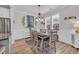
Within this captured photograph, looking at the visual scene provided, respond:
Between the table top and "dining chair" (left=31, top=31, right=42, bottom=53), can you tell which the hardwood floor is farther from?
the table top

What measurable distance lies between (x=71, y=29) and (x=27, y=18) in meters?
0.86

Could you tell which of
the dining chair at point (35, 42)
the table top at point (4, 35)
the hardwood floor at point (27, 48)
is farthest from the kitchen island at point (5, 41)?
the dining chair at point (35, 42)

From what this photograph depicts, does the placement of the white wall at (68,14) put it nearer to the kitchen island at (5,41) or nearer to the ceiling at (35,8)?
the ceiling at (35,8)

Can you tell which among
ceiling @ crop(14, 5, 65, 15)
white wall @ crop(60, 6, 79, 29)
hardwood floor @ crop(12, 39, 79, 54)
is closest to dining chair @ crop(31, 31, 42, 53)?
hardwood floor @ crop(12, 39, 79, 54)

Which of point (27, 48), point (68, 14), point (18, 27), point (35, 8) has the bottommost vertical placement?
point (27, 48)

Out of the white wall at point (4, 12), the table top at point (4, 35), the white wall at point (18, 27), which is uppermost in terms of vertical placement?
the white wall at point (4, 12)

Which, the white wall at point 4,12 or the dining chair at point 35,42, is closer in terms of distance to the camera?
the white wall at point 4,12

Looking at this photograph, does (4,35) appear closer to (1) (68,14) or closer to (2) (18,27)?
(2) (18,27)

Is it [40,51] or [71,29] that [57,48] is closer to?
[40,51]

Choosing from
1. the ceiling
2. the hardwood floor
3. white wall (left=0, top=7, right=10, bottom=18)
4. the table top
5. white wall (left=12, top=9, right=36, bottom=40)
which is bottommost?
the hardwood floor

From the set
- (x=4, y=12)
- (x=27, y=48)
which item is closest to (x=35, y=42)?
(x=27, y=48)

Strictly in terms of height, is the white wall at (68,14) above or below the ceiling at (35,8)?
below

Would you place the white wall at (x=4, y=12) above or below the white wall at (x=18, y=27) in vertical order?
above

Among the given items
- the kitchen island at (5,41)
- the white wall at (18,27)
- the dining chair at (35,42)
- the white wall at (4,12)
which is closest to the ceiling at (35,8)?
the white wall at (18,27)
